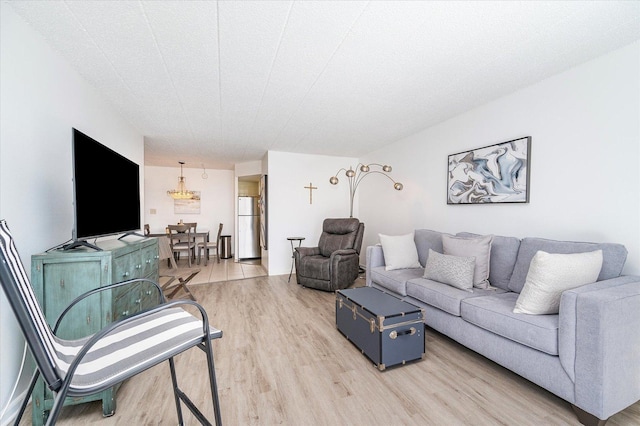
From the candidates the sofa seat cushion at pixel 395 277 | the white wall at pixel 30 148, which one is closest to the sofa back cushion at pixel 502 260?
the sofa seat cushion at pixel 395 277

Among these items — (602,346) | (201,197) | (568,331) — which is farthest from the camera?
(201,197)

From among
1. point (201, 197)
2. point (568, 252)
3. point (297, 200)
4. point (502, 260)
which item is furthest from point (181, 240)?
point (568, 252)

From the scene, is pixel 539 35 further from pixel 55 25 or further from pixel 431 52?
pixel 55 25

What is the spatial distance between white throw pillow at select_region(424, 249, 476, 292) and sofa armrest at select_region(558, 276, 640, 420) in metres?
0.79

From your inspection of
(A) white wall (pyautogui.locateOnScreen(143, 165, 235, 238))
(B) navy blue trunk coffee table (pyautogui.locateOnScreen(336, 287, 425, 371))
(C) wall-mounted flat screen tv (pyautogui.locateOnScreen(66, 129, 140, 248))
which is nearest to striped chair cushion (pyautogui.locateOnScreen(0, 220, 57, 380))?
(C) wall-mounted flat screen tv (pyautogui.locateOnScreen(66, 129, 140, 248))

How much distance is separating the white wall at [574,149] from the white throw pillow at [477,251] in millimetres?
437

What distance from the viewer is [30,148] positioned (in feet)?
5.07

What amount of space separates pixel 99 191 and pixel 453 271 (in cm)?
295

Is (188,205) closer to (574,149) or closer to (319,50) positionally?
(319,50)

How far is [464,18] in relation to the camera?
153 centimetres

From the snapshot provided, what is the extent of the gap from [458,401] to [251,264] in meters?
4.95

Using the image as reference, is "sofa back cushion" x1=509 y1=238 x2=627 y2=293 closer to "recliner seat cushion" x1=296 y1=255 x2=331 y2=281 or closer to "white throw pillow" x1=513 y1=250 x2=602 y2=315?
"white throw pillow" x1=513 y1=250 x2=602 y2=315

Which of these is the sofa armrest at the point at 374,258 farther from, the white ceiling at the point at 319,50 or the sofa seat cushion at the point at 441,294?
the white ceiling at the point at 319,50

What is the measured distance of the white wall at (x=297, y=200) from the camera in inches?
188
